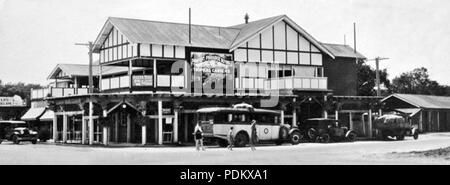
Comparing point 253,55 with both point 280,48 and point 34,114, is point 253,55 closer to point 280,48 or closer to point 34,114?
point 280,48

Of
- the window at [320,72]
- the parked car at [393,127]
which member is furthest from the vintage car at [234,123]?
the window at [320,72]

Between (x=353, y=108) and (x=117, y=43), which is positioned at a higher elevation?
(x=117, y=43)

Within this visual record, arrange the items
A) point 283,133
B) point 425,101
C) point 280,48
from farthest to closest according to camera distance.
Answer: point 425,101
point 280,48
point 283,133

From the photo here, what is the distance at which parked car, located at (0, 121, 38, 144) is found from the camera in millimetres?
44125

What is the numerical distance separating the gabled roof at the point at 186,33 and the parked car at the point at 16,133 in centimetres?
775

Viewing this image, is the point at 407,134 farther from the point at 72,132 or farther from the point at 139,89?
the point at 72,132

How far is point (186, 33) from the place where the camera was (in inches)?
1756

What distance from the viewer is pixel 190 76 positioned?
1697 inches

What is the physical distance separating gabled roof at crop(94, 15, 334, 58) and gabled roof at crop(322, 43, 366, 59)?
3912 millimetres

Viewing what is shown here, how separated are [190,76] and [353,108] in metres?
14.6

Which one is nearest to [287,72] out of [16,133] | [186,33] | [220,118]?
[186,33]

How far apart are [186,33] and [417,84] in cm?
7154

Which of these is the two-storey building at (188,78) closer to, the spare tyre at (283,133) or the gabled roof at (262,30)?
the gabled roof at (262,30)
